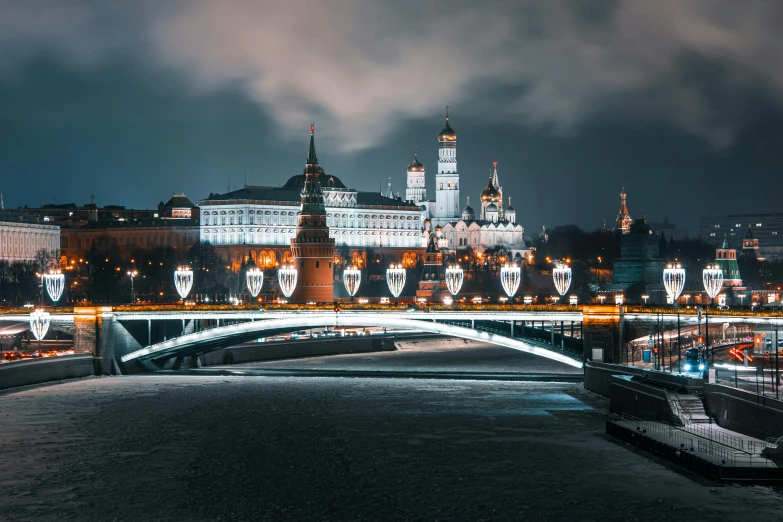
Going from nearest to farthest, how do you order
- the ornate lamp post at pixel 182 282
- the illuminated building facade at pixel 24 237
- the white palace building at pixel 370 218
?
the ornate lamp post at pixel 182 282 → the illuminated building facade at pixel 24 237 → the white palace building at pixel 370 218

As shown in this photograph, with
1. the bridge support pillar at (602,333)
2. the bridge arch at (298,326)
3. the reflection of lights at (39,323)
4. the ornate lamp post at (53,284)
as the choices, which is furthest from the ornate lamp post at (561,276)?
the ornate lamp post at (53,284)

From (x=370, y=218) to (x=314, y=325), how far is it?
107838mm

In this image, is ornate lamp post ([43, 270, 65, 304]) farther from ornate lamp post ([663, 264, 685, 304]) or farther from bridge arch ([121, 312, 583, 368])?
ornate lamp post ([663, 264, 685, 304])

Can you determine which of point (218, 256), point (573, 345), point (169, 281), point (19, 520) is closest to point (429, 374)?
point (573, 345)

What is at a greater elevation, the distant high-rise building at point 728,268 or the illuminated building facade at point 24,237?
the illuminated building facade at point 24,237

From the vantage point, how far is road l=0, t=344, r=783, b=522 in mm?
34781

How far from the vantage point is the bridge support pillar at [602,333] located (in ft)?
189

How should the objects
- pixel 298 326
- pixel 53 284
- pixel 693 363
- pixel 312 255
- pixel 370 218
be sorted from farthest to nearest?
pixel 370 218
pixel 312 255
pixel 53 284
pixel 298 326
pixel 693 363

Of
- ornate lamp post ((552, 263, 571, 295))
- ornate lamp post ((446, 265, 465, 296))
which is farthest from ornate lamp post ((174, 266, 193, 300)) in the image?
ornate lamp post ((552, 263, 571, 295))

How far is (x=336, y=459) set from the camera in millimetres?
41938

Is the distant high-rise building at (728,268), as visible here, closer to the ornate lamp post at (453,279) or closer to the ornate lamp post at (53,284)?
the ornate lamp post at (453,279)

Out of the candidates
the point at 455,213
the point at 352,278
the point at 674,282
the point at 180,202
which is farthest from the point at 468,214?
the point at 674,282

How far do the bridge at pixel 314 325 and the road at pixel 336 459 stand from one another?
2.33m

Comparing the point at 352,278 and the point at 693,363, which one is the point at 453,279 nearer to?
the point at 352,278
